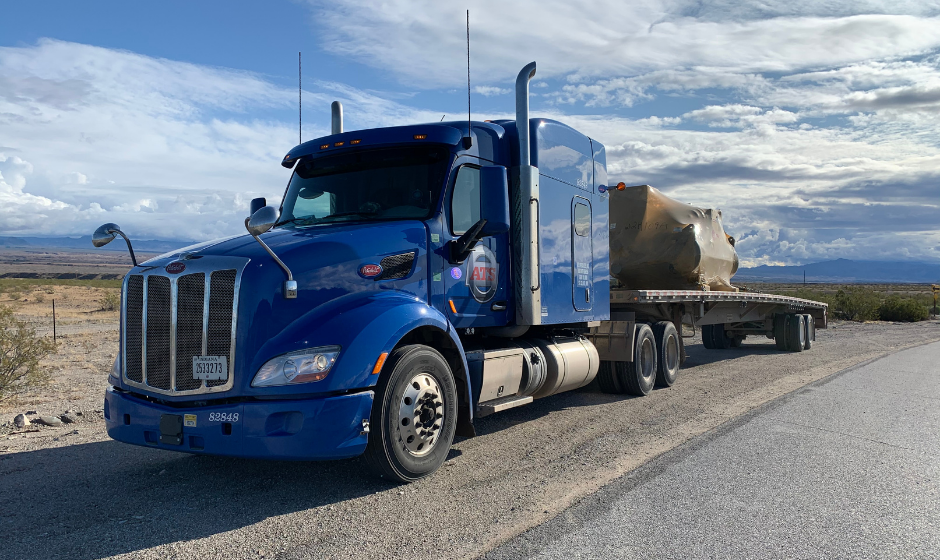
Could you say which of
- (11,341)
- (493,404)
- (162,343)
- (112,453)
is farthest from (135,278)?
(11,341)

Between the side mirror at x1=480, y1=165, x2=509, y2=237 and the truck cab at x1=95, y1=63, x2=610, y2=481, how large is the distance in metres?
0.02

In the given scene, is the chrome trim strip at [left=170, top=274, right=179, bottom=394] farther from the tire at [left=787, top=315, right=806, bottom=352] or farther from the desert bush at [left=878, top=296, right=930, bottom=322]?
the desert bush at [left=878, top=296, right=930, bottom=322]

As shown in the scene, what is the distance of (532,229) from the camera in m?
7.30

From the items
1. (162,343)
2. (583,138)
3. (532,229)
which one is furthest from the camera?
(583,138)

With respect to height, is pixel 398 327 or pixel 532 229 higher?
pixel 532 229

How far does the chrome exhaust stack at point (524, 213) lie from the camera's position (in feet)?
23.8

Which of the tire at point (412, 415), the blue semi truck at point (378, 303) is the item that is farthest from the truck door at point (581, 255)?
the tire at point (412, 415)

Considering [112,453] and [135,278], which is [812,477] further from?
[112,453]

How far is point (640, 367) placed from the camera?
9969 millimetres

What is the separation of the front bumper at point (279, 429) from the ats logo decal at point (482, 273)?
6.76 ft

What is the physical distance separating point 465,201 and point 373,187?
85 centimetres

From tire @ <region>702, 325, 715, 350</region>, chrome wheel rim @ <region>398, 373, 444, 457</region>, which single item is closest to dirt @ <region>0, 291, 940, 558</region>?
chrome wheel rim @ <region>398, 373, 444, 457</region>

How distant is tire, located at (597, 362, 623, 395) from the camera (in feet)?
32.4

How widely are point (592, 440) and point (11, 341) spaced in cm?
883
